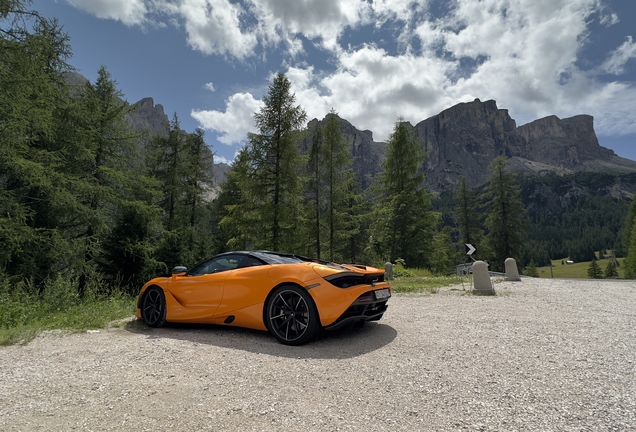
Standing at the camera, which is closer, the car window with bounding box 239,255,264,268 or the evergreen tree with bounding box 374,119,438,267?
the car window with bounding box 239,255,264,268

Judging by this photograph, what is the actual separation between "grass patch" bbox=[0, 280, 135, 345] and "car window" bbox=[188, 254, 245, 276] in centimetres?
185

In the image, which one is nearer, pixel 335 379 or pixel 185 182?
pixel 335 379

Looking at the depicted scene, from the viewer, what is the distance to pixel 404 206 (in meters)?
20.6

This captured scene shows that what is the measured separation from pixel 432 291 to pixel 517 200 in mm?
26740

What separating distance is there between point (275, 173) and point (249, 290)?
11645 millimetres

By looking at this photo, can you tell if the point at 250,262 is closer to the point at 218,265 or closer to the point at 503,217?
the point at 218,265

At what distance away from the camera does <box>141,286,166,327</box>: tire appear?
5199mm

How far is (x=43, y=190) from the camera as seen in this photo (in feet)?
35.5

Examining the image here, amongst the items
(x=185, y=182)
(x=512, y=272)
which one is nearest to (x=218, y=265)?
(x=512, y=272)

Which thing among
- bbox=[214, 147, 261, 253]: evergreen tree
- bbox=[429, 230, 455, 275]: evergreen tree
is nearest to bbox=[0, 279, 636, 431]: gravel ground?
bbox=[214, 147, 261, 253]: evergreen tree

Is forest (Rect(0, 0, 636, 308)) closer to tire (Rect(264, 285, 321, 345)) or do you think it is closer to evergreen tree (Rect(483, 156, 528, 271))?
tire (Rect(264, 285, 321, 345))

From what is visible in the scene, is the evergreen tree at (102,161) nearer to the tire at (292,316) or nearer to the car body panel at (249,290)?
the car body panel at (249,290)

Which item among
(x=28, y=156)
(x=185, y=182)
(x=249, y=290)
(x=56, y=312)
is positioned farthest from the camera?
(x=185, y=182)

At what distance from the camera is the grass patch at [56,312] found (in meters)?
4.89
